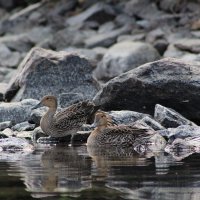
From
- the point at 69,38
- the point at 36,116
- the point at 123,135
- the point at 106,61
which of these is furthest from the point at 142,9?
the point at 123,135

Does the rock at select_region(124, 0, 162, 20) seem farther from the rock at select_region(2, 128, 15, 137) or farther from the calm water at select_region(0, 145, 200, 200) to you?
the calm water at select_region(0, 145, 200, 200)

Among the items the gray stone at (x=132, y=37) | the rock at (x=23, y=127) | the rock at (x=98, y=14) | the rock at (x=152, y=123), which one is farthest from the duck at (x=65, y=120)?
the rock at (x=98, y=14)

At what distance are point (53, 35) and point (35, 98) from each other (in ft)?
49.3

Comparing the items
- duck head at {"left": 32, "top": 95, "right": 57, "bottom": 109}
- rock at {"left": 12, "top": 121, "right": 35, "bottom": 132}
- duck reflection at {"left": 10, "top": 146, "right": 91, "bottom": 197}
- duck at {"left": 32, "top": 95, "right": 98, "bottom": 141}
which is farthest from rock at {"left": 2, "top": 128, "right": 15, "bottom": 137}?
duck reflection at {"left": 10, "top": 146, "right": 91, "bottom": 197}

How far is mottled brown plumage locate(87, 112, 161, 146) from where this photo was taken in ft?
50.0

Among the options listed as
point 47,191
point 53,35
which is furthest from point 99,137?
point 53,35

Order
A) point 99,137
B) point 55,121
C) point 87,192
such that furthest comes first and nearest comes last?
point 55,121, point 99,137, point 87,192

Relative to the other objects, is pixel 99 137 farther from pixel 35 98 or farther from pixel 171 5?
pixel 171 5

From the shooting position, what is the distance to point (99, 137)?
15570 mm

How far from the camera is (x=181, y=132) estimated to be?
15.6m

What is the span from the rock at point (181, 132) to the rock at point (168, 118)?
84cm

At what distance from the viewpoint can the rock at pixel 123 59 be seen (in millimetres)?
28078

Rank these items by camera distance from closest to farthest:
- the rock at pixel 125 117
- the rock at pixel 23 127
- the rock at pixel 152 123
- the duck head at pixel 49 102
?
the rock at pixel 152 123 < the duck head at pixel 49 102 < the rock at pixel 125 117 < the rock at pixel 23 127

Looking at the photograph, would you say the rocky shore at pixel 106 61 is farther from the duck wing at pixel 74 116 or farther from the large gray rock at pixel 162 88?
the duck wing at pixel 74 116
